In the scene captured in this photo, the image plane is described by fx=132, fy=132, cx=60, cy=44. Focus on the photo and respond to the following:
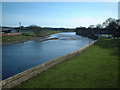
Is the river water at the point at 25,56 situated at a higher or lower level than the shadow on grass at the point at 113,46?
lower

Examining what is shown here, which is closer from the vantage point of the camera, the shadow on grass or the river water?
the river water

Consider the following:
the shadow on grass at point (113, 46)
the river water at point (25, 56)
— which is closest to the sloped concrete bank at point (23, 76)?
the river water at point (25, 56)

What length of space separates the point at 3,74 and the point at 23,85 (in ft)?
17.5

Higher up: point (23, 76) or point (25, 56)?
point (23, 76)

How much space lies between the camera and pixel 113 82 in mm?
7934

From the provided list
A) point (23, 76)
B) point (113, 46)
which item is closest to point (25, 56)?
point (23, 76)

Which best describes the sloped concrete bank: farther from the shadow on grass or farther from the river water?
the shadow on grass

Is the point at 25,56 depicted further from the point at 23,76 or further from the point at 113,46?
the point at 113,46

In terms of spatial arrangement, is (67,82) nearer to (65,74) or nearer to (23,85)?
(65,74)

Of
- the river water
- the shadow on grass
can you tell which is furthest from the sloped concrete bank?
the shadow on grass

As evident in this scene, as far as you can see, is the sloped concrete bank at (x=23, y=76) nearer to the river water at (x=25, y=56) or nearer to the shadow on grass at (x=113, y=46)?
the river water at (x=25, y=56)

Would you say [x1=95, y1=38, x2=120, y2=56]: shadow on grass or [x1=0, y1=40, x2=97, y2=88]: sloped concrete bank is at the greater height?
[x1=95, y1=38, x2=120, y2=56]: shadow on grass

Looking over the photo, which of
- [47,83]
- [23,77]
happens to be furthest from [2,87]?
[47,83]

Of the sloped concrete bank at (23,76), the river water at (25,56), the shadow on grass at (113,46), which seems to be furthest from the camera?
the shadow on grass at (113,46)
